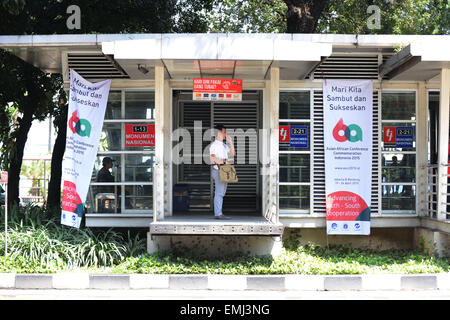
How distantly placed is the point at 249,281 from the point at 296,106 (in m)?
3.71

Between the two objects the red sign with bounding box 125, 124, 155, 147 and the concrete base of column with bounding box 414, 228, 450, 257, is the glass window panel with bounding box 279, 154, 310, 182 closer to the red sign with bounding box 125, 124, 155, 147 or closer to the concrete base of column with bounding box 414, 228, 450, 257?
the concrete base of column with bounding box 414, 228, 450, 257

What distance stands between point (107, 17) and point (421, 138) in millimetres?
8178

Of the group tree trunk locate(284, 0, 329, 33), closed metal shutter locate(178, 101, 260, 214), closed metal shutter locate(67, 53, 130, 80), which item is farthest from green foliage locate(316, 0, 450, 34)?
closed metal shutter locate(67, 53, 130, 80)

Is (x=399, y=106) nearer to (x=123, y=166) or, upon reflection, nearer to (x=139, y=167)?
(x=139, y=167)

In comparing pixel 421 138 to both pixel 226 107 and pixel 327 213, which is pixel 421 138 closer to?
pixel 327 213

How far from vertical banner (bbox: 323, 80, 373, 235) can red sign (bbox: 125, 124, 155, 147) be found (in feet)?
10.7

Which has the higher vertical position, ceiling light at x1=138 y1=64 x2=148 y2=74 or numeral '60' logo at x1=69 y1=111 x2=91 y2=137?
ceiling light at x1=138 y1=64 x2=148 y2=74

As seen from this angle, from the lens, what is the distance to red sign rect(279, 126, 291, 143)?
1048 cm

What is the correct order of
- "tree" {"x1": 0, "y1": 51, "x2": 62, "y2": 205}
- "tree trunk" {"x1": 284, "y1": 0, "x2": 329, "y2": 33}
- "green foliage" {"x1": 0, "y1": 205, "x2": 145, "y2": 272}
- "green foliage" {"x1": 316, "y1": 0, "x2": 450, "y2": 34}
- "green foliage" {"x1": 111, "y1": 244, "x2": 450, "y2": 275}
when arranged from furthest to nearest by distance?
"green foliage" {"x1": 316, "y1": 0, "x2": 450, "y2": 34}, "tree trunk" {"x1": 284, "y1": 0, "x2": 329, "y2": 33}, "tree" {"x1": 0, "y1": 51, "x2": 62, "y2": 205}, "green foliage" {"x1": 0, "y1": 205, "x2": 145, "y2": 272}, "green foliage" {"x1": 111, "y1": 244, "x2": 450, "y2": 275}

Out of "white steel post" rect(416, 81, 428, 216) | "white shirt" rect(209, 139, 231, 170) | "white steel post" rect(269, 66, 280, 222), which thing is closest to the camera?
"white steel post" rect(269, 66, 280, 222)

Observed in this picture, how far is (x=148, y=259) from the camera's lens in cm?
896

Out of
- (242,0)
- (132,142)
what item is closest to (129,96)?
(132,142)

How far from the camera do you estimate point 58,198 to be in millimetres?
14461

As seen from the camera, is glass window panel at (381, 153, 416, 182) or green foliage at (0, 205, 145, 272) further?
glass window panel at (381, 153, 416, 182)
